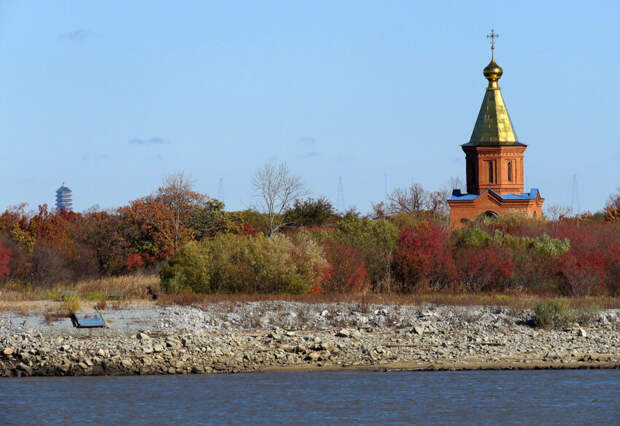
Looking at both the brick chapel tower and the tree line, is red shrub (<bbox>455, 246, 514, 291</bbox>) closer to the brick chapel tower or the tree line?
the tree line

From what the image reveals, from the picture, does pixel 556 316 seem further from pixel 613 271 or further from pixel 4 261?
pixel 4 261

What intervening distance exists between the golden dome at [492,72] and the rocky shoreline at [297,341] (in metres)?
36.4

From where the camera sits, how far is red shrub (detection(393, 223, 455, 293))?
37.3 m

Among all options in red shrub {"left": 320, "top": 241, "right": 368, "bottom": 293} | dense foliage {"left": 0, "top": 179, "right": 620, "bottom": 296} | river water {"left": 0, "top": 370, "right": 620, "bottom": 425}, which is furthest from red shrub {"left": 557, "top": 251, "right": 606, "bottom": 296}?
river water {"left": 0, "top": 370, "right": 620, "bottom": 425}

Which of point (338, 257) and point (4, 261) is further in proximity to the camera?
point (4, 261)

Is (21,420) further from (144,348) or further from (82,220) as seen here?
(82,220)

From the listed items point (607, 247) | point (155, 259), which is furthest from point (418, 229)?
point (155, 259)

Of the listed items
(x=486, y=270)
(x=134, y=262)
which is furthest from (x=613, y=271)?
(x=134, y=262)

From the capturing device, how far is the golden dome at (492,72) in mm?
65438

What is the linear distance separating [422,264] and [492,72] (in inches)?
1210

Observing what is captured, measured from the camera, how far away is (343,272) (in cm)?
3625

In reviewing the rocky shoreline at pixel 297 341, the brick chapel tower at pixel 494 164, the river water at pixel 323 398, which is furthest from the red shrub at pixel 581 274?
the brick chapel tower at pixel 494 164

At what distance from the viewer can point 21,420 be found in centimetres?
1948

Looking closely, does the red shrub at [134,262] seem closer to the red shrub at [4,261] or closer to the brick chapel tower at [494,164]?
the red shrub at [4,261]
